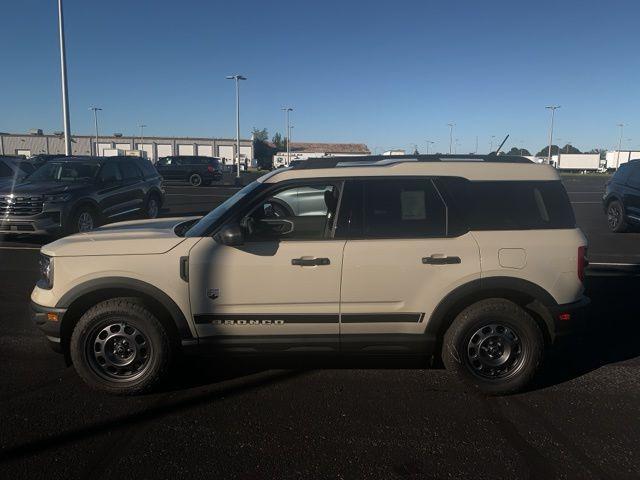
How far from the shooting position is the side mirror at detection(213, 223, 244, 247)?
143 inches

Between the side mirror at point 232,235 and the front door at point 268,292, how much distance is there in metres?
0.08

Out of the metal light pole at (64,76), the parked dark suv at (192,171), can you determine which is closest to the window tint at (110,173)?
the metal light pole at (64,76)

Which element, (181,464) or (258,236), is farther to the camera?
(258,236)

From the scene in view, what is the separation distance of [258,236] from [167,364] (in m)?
1.18

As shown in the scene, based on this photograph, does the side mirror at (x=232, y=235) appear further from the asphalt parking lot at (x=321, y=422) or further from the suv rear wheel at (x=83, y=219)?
the suv rear wheel at (x=83, y=219)

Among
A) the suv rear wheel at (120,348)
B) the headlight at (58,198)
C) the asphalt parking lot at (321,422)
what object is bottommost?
the asphalt parking lot at (321,422)

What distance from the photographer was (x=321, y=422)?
3479 millimetres

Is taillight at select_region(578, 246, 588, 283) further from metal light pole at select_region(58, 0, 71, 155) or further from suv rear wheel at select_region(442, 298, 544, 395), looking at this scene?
metal light pole at select_region(58, 0, 71, 155)

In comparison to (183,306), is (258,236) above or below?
above

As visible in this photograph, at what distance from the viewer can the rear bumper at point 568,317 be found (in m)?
3.82

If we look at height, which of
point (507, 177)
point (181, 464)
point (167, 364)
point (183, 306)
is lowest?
point (181, 464)

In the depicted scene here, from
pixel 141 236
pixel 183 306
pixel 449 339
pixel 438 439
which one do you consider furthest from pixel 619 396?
pixel 141 236

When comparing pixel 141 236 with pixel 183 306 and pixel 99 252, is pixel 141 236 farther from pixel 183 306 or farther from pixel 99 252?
pixel 183 306

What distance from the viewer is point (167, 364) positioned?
3.82 m
